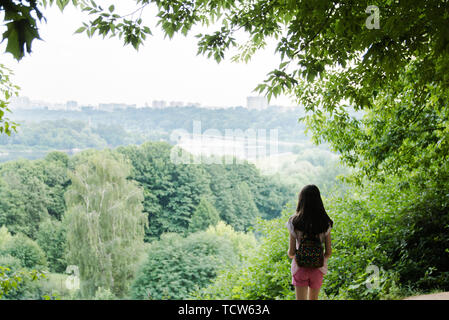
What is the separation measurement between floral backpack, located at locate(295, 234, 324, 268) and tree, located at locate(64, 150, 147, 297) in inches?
754

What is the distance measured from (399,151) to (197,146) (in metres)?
27.8

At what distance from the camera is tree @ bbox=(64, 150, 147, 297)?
20.4m

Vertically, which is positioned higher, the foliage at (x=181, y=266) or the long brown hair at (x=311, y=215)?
the long brown hair at (x=311, y=215)

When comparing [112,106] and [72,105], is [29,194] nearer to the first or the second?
[72,105]

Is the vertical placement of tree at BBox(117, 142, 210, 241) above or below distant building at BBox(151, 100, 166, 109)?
below

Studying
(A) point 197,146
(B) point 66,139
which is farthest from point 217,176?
(B) point 66,139

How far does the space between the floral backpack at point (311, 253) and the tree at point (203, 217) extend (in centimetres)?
2584

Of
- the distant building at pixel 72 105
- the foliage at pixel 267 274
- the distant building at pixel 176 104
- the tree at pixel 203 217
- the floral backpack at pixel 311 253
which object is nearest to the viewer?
the floral backpack at pixel 311 253

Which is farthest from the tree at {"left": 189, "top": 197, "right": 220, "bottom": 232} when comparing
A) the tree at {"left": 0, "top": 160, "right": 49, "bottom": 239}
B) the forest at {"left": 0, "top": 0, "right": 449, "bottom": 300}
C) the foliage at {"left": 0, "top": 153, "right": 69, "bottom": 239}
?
the tree at {"left": 0, "top": 160, "right": 49, "bottom": 239}

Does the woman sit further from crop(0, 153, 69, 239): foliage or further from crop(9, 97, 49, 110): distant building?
crop(9, 97, 49, 110): distant building

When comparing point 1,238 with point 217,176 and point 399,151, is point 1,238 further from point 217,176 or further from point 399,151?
point 399,151

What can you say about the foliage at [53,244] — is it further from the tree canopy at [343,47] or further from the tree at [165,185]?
the tree canopy at [343,47]

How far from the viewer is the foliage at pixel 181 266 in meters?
18.8

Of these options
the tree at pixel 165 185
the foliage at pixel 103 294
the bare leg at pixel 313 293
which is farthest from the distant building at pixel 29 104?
the bare leg at pixel 313 293
